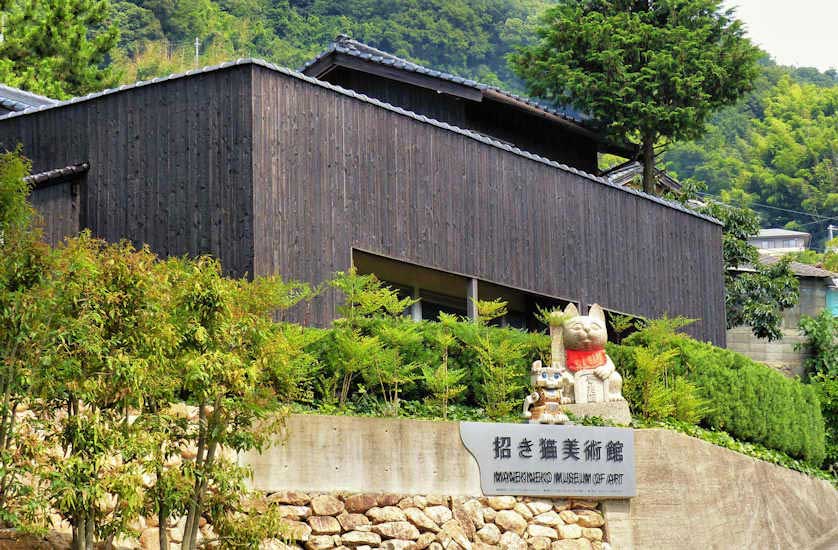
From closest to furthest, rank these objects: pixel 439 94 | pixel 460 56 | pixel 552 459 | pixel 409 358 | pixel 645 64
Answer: pixel 552 459 < pixel 409 358 < pixel 439 94 < pixel 645 64 < pixel 460 56

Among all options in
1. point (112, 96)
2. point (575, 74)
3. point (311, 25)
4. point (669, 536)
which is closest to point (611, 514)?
point (669, 536)

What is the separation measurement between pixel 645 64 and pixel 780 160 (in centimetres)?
3639

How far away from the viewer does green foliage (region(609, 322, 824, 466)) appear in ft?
59.4

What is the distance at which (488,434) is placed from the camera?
14570 mm

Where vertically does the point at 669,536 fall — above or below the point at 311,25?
below

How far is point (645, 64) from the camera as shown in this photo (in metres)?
26.7

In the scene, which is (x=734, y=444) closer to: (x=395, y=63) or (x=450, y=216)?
(x=450, y=216)

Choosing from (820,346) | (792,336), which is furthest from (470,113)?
(792,336)

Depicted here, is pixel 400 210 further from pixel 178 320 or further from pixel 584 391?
pixel 178 320

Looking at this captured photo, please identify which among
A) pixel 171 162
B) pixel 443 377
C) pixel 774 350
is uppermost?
pixel 171 162

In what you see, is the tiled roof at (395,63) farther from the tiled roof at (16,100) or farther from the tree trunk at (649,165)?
the tiled roof at (16,100)

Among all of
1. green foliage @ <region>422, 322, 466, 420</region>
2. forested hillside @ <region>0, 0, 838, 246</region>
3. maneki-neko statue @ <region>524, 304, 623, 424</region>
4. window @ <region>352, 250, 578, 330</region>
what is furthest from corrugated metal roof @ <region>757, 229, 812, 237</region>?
green foliage @ <region>422, 322, 466, 420</region>

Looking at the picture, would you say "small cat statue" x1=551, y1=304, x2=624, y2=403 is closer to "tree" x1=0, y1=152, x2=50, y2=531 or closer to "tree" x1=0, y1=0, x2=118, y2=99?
"tree" x1=0, y1=152, x2=50, y2=531

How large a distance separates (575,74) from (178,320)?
1655 centimetres
